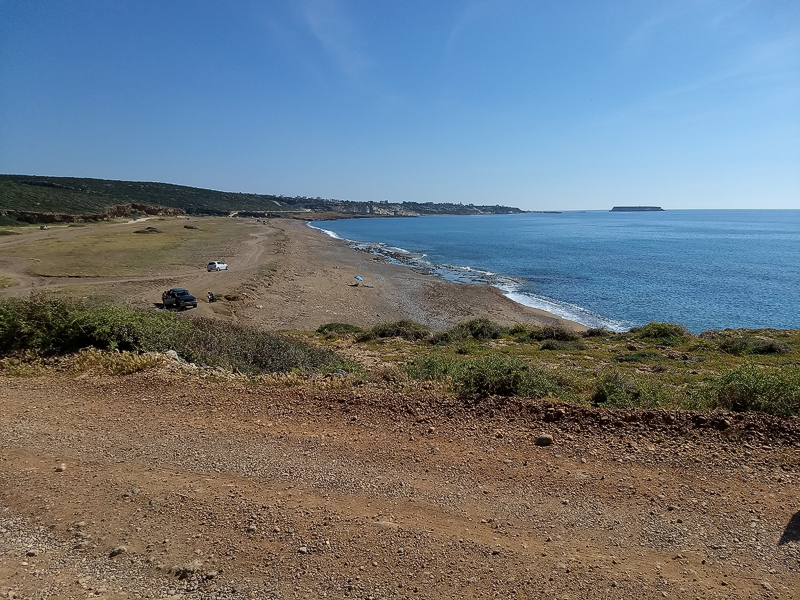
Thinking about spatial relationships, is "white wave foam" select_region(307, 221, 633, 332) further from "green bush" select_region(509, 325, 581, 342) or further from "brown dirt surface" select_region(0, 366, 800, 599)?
"brown dirt surface" select_region(0, 366, 800, 599)

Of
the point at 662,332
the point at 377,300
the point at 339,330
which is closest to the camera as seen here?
the point at 662,332

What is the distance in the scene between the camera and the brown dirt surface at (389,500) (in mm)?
4691

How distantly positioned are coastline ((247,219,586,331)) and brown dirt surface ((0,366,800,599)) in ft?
84.6

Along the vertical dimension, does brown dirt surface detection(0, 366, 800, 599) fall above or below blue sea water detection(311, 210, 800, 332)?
above

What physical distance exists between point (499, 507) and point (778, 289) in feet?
206

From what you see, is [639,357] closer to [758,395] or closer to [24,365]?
[758,395]

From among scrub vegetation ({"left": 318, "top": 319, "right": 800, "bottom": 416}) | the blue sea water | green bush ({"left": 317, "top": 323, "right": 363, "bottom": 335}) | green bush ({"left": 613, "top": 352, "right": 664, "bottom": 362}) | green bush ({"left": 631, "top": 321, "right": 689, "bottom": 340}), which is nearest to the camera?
scrub vegetation ({"left": 318, "top": 319, "right": 800, "bottom": 416})

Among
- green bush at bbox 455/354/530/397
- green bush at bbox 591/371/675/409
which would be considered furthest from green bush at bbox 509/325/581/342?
green bush at bbox 455/354/530/397

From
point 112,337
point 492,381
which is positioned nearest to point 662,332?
point 492,381

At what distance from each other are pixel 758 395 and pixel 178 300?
34.4 meters

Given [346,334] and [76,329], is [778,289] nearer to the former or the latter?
[346,334]

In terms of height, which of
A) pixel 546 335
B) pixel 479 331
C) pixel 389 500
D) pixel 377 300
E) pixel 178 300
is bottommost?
pixel 377 300

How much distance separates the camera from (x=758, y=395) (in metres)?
9.02

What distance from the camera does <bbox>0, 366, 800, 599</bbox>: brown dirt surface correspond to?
4.69 metres
